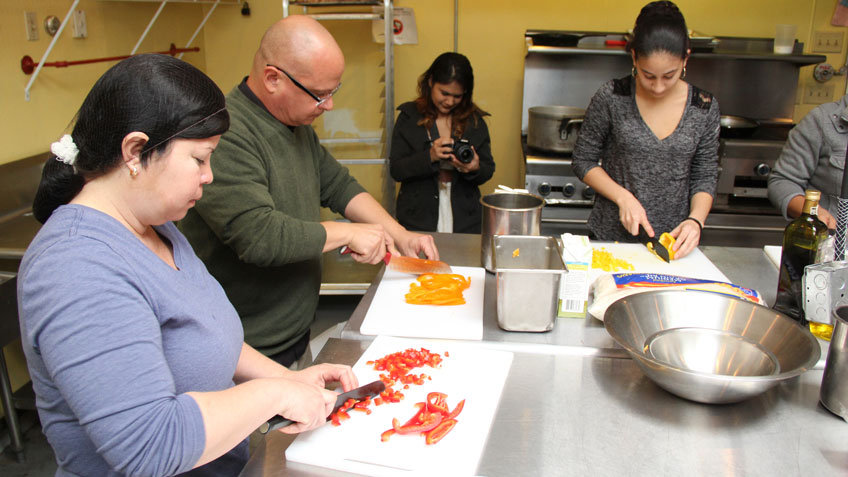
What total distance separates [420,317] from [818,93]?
3251mm

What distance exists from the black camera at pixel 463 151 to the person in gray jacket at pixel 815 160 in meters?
1.12

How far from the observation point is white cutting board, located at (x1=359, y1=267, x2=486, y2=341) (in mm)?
1461

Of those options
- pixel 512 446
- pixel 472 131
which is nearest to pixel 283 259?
pixel 512 446

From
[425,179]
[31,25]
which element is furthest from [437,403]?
[31,25]

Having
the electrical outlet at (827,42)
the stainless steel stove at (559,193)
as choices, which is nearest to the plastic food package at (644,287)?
the stainless steel stove at (559,193)

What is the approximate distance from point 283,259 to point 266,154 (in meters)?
0.27

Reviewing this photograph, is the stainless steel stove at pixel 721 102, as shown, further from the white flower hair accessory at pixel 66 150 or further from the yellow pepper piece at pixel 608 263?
the white flower hair accessory at pixel 66 150

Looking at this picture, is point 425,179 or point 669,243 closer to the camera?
point 669,243

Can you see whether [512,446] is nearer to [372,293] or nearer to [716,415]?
[716,415]

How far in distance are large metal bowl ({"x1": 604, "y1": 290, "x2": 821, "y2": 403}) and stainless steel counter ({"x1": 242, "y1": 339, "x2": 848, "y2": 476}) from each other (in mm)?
54

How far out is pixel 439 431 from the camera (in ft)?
3.51

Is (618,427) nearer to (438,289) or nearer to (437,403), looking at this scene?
(437,403)

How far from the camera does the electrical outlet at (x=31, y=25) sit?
2.43 m

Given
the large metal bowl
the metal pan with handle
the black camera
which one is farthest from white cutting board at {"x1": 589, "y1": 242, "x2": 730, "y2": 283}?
the metal pan with handle
